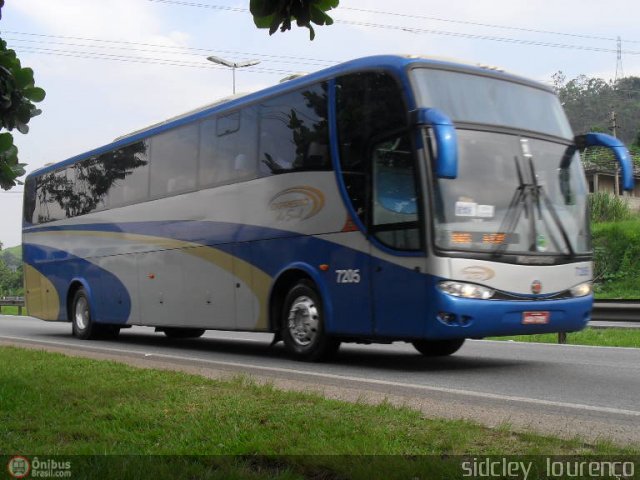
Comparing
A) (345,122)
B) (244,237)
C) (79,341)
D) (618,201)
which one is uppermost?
(618,201)

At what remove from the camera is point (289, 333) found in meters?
11.3

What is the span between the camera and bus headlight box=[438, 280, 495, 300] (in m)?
9.12

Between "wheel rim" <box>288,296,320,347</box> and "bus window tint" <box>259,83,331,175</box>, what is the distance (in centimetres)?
165

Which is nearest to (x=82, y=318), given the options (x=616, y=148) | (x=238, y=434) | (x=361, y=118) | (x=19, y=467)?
(x=361, y=118)

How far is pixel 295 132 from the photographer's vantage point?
11281mm

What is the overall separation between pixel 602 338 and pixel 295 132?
22.6 feet

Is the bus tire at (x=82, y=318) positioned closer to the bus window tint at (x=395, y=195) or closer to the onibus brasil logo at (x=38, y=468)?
the bus window tint at (x=395, y=195)

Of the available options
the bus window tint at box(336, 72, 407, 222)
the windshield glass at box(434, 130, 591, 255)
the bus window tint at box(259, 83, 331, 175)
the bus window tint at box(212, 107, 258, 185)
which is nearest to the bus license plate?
the windshield glass at box(434, 130, 591, 255)

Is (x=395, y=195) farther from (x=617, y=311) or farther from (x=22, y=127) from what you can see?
(x=617, y=311)

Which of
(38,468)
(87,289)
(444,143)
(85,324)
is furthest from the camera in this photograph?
(85,324)

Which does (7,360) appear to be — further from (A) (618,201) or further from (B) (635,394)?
(A) (618,201)

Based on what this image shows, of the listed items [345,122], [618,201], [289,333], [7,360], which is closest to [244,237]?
[289,333]

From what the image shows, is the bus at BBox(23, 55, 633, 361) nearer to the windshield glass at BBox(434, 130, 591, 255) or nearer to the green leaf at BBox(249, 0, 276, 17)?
the windshield glass at BBox(434, 130, 591, 255)

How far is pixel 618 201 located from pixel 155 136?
1492 inches
